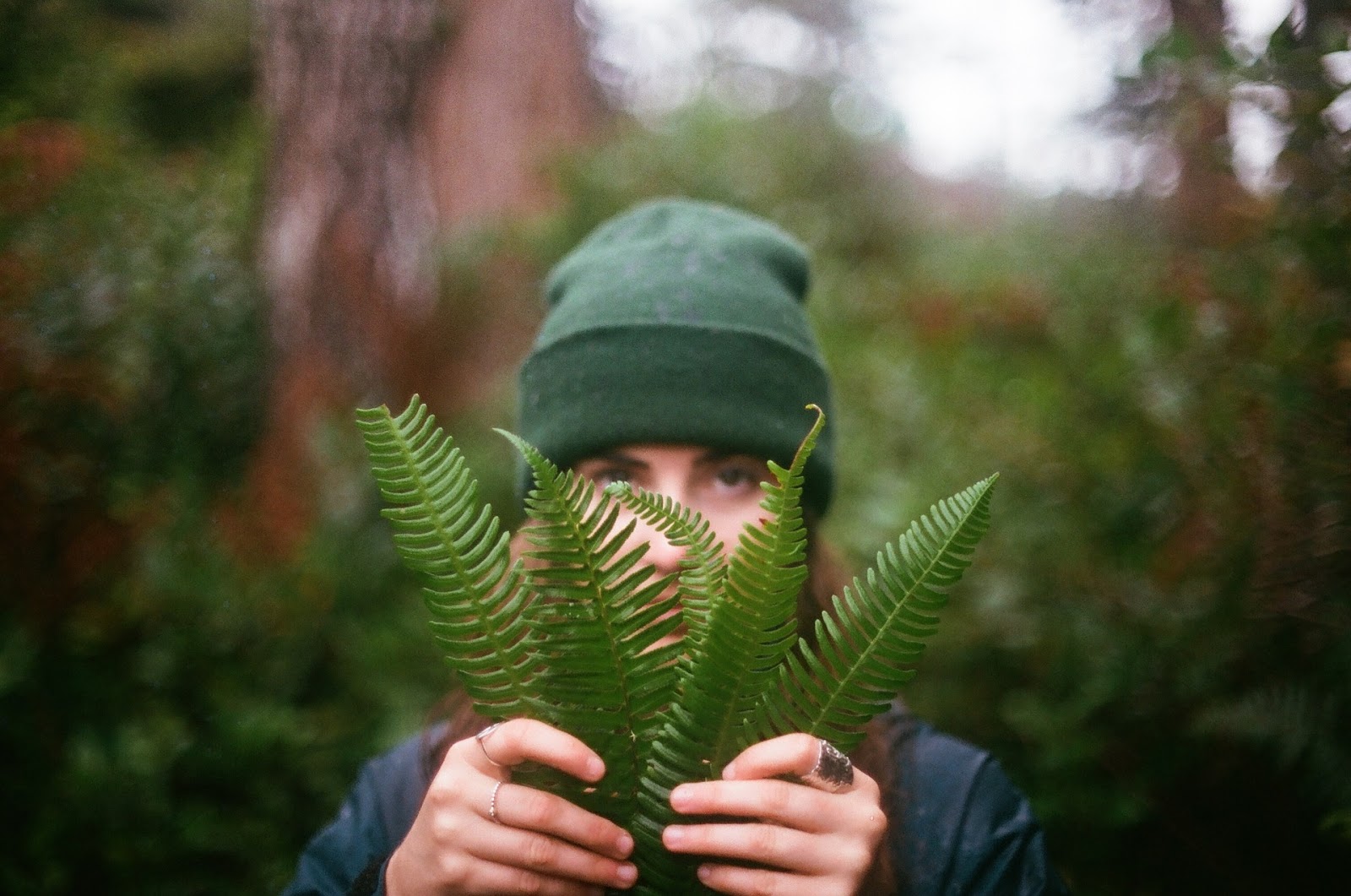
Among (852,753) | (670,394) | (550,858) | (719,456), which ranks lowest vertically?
(852,753)

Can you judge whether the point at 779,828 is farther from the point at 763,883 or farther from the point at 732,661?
the point at 732,661

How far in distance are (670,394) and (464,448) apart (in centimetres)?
301

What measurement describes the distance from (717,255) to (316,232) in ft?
10.2

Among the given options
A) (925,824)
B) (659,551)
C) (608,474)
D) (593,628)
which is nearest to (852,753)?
(925,824)

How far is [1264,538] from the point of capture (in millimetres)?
1766

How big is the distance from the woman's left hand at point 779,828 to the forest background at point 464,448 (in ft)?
3.61

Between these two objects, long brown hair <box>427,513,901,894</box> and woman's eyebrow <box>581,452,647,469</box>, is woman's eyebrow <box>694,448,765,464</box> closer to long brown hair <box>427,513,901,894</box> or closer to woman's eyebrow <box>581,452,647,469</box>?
woman's eyebrow <box>581,452,647,469</box>

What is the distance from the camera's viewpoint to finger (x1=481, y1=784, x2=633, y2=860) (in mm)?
782

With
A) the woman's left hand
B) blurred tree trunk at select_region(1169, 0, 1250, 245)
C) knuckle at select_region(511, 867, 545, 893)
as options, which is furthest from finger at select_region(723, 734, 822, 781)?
blurred tree trunk at select_region(1169, 0, 1250, 245)

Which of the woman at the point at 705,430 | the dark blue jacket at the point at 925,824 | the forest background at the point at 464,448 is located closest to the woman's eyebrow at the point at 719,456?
the woman at the point at 705,430

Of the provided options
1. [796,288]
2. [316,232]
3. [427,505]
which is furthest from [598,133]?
[427,505]

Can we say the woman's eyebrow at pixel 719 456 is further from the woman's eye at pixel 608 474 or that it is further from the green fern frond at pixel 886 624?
the green fern frond at pixel 886 624

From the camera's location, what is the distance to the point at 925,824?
154 centimetres

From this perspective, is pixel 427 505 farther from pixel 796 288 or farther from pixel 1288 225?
pixel 1288 225
